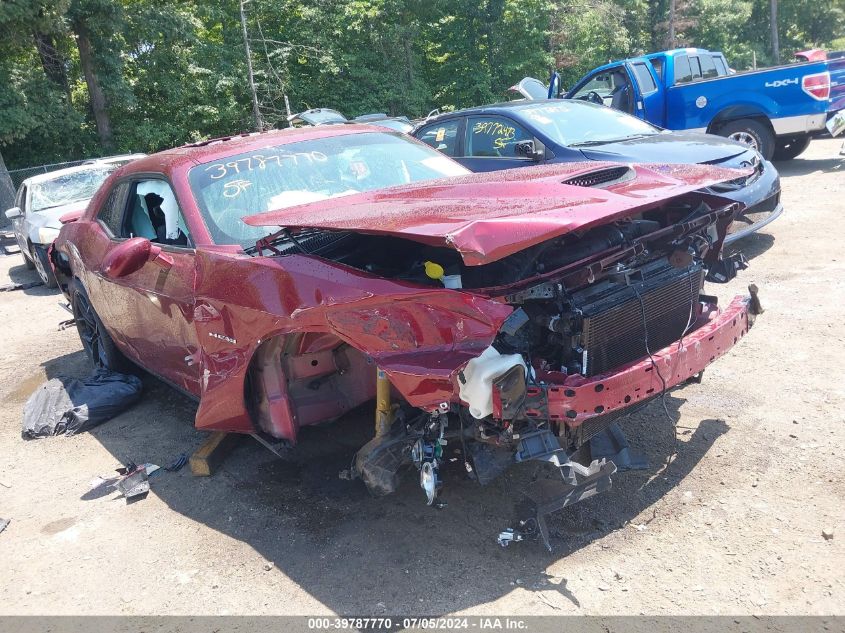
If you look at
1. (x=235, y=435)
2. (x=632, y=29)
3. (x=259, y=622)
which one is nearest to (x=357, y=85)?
(x=632, y=29)

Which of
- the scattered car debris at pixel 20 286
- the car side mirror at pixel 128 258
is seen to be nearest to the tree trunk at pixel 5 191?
the scattered car debris at pixel 20 286

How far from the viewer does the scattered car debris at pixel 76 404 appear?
4844 millimetres

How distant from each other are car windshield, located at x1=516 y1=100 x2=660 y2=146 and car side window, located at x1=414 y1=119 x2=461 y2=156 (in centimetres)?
90

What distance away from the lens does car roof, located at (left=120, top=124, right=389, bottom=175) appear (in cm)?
404

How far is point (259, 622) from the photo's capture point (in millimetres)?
2715

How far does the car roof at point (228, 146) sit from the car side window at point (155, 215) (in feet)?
0.38

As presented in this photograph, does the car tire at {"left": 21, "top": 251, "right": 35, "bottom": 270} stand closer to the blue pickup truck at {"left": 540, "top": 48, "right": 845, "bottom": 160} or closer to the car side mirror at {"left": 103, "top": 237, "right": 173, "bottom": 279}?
the car side mirror at {"left": 103, "top": 237, "right": 173, "bottom": 279}

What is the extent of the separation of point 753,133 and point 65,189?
10579mm

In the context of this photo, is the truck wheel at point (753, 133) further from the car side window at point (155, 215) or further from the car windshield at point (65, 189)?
the car windshield at point (65, 189)

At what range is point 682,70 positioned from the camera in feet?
36.2

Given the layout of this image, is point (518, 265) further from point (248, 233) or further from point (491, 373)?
point (248, 233)

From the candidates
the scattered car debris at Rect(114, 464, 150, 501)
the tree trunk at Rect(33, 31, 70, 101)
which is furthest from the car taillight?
the tree trunk at Rect(33, 31, 70, 101)

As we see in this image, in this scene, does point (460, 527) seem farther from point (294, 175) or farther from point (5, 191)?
point (5, 191)

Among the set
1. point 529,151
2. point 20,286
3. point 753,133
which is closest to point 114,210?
point 529,151
